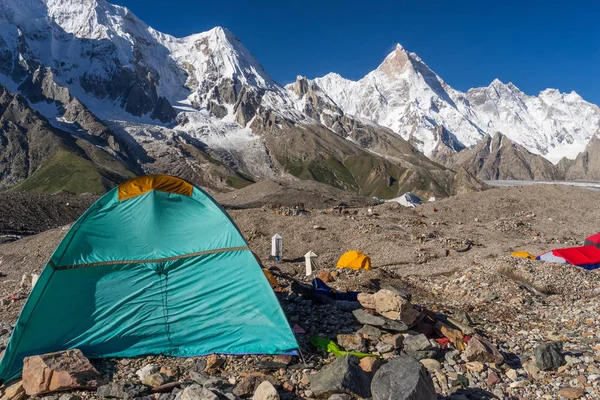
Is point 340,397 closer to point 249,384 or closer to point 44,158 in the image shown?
point 249,384

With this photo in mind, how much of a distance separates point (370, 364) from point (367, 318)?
199 cm

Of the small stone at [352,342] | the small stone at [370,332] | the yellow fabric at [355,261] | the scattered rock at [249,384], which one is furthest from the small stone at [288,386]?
the yellow fabric at [355,261]

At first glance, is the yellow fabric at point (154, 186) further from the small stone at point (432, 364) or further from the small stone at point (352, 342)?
the small stone at point (432, 364)

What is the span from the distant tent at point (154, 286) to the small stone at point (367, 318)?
1956 millimetres

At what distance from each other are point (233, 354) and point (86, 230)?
160 inches

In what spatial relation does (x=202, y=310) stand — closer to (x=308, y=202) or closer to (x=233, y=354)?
(x=233, y=354)

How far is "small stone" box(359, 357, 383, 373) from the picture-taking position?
7.55 m

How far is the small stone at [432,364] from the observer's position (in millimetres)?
8234

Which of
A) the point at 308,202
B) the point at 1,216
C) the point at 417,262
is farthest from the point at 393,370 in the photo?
the point at 308,202

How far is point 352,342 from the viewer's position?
343 inches

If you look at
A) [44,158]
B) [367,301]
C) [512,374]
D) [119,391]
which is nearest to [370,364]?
[367,301]

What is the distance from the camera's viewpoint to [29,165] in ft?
534

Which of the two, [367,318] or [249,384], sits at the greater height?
[367,318]

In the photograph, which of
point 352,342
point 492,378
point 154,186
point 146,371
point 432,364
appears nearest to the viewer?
point 146,371
